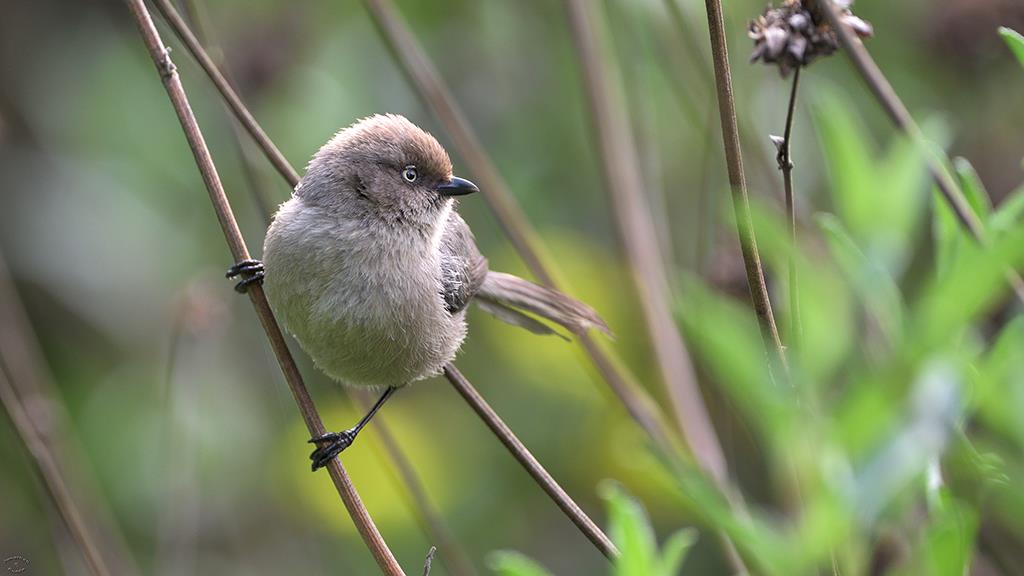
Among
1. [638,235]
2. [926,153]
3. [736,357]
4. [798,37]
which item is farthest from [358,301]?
[736,357]

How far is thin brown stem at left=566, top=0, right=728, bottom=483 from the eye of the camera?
10.4 feet

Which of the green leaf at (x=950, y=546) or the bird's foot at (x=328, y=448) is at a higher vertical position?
the green leaf at (x=950, y=546)

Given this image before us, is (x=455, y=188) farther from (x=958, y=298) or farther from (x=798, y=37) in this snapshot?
(x=958, y=298)

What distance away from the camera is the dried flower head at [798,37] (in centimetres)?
225

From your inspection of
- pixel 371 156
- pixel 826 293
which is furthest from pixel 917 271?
pixel 826 293

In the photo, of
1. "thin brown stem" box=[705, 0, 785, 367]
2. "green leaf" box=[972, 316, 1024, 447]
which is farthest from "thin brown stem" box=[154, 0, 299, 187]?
"green leaf" box=[972, 316, 1024, 447]

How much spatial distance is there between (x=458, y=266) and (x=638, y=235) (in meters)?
0.57

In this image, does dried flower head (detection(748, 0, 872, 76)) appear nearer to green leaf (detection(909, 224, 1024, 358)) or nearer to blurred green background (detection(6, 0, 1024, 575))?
green leaf (detection(909, 224, 1024, 358))

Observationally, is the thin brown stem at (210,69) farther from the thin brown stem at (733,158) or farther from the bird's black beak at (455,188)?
the thin brown stem at (733,158)

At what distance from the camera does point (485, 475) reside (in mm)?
4562

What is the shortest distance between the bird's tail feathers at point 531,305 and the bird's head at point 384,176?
1.47 ft

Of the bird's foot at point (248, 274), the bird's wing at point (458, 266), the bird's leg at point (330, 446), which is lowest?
the bird's leg at point (330, 446)

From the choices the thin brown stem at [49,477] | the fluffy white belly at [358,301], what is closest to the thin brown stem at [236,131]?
the fluffy white belly at [358,301]

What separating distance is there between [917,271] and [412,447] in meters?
2.11
